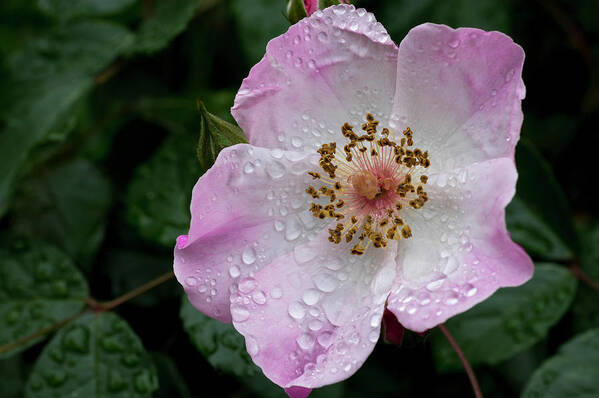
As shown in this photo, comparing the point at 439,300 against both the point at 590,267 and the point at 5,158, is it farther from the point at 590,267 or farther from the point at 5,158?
the point at 5,158

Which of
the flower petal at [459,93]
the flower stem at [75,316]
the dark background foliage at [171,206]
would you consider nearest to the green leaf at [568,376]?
the dark background foliage at [171,206]

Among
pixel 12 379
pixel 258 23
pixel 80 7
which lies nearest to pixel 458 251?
pixel 258 23

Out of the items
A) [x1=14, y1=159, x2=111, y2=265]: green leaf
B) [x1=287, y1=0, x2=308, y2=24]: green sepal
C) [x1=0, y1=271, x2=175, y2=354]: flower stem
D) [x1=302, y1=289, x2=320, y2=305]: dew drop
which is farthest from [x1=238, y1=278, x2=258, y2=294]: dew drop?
[x1=14, y1=159, x2=111, y2=265]: green leaf

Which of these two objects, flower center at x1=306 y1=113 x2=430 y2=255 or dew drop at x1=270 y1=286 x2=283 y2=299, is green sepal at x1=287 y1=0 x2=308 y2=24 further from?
dew drop at x1=270 y1=286 x2=283 y2=299

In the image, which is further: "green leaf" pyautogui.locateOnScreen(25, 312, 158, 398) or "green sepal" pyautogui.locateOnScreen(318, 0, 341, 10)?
"green leaf" pyautogui.locateOnScreen(25, 312, 158, 398)

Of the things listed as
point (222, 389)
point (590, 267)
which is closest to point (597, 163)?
point (590, 267)
